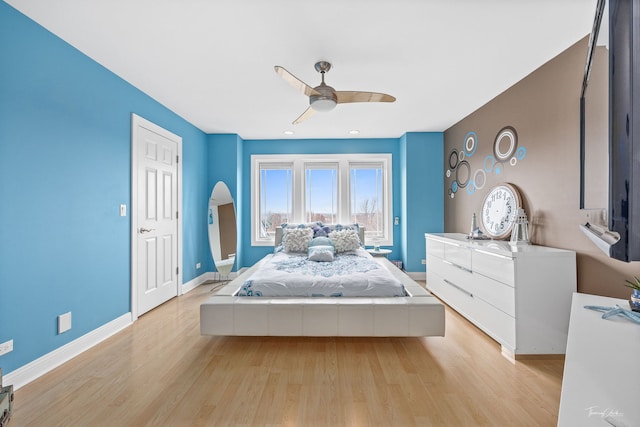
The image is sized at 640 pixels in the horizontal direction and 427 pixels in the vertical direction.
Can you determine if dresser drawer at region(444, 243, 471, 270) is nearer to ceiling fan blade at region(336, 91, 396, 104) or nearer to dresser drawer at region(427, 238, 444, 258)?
dresser drawer at region(427, 238, 444, 258)

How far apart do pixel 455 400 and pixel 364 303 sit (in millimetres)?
891

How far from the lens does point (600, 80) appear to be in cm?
119

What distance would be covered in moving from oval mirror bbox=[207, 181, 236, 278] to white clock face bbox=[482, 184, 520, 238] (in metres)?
3.53

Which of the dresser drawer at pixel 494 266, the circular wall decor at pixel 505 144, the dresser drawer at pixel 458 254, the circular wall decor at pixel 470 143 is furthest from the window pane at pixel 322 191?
the dresser drawer at pixel 494 266

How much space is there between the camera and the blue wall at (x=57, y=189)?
190 cm

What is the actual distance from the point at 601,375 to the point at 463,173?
359 cm

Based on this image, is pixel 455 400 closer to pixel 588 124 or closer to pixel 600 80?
pixel 588 124

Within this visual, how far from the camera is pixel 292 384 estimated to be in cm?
196

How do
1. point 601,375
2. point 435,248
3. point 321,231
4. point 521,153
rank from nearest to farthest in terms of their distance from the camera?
point 601,375 → point 521,153 → point 435,248 → point 321,231

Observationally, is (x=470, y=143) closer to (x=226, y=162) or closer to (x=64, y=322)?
(x=226, y=162)

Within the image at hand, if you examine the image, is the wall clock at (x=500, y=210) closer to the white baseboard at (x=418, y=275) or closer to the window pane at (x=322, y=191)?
the white baseboard at (x=418, y=275)

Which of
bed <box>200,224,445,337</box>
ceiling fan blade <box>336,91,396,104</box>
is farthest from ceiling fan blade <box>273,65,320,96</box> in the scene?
bed <box>200,224,445,337</box>

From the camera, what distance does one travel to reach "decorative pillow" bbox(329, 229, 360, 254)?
407 centimetres

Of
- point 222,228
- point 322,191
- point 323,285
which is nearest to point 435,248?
point 323,285
